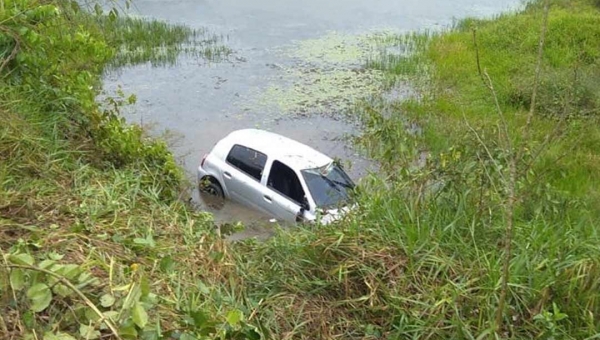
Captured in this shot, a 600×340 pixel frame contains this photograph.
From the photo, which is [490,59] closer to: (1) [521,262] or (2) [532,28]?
(2) [532,28]

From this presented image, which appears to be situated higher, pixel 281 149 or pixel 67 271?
pixel 67 271

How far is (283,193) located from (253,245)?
3.48 metres

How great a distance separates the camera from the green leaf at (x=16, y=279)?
217 cm

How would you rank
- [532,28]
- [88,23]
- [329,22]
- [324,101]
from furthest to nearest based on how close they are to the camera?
[329,22]
[532,28]
[324,101]
[88,23]

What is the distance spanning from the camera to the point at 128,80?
45.6 ft

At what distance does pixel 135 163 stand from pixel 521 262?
3.34 metres

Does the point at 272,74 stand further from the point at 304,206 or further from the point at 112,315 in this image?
the point at 112,315

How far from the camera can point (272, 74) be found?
14.5 meters

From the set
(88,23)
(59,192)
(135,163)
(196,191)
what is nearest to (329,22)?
(196,191)

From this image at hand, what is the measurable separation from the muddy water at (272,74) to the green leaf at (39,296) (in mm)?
5230

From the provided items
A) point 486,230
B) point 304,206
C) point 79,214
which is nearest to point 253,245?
point 79,214

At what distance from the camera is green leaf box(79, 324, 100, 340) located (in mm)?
2160

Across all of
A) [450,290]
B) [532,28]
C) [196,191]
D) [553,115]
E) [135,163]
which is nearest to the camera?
[450,290]

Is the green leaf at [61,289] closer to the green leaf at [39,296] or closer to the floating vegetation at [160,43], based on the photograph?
the green leaf at [39,296]
